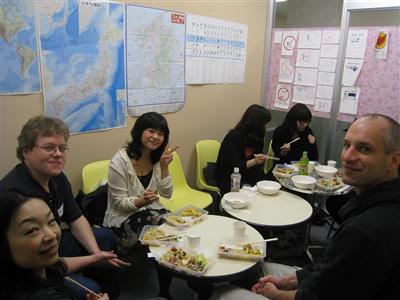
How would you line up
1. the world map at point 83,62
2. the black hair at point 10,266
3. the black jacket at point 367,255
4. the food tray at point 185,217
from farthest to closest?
the world map at point 83,62 → the food tray at point 185,217 → the black jacket at point 367,255 → the black hair at point 10,266

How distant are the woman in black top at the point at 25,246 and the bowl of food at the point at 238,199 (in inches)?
50.6

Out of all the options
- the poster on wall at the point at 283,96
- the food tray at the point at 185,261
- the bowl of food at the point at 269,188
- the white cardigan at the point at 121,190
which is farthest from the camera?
the poster on wall at the point at 283,96

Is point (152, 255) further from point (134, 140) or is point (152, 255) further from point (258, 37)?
point (258, 37)

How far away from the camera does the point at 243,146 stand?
9.44ft

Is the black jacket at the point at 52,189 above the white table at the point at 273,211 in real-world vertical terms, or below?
above

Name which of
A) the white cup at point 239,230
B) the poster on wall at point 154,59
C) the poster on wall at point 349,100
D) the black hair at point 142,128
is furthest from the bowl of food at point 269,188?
the poster on wall at point 349,100

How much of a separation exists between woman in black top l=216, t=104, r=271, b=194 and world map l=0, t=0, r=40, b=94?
1.55 m

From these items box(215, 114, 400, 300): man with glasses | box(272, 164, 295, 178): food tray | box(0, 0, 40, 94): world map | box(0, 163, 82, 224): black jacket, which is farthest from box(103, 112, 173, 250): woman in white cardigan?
box(215, 114, 400, 300): man with glasses

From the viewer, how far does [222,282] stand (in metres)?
1.51

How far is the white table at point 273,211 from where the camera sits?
1996mm

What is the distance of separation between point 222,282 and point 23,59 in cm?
181

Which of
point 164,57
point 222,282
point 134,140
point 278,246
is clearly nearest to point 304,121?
point 278,246

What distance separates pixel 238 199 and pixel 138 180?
673 mm

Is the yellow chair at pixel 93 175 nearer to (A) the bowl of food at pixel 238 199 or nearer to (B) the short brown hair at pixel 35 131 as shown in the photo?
(B) the short brown hair at pixel 35 131
